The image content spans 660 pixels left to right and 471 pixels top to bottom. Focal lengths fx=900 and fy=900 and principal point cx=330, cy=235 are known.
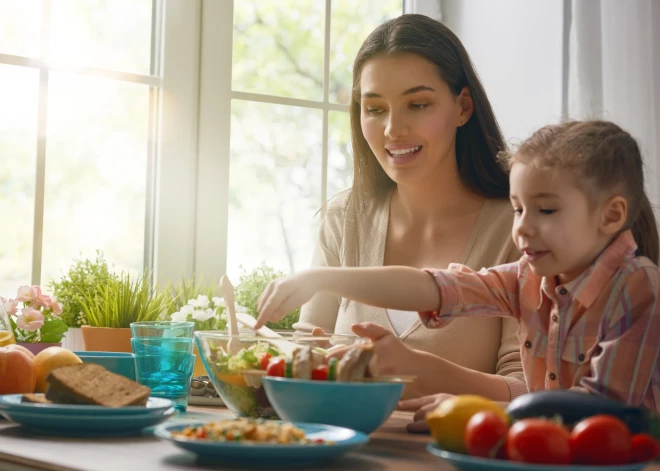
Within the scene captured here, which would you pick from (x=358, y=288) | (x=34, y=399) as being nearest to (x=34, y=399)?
(x=34, y=399)

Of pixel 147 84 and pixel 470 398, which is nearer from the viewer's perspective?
pixel 470 398

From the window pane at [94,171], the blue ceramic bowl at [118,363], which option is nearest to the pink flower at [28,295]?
the window pane at [94,171]

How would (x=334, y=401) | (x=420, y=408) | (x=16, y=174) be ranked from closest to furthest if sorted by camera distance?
(x=334, y=401)
(x=420, y=408)
(x=16, y=174)

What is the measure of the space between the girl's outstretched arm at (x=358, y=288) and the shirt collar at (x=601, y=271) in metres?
0.24

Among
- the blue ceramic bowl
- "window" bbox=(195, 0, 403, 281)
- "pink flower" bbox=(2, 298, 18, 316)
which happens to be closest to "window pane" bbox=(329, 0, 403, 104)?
"window" bbox=(195, 0, 403, 281)

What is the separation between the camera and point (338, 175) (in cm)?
291

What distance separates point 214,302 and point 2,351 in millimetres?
848

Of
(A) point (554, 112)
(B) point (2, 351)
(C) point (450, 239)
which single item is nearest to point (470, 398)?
(B) point (2, 351)

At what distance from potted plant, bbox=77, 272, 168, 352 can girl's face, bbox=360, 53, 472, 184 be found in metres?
0.66

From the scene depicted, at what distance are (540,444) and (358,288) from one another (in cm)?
66

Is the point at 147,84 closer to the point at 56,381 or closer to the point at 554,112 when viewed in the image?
the point at 554,112

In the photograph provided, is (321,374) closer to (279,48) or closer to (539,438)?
(539,438)

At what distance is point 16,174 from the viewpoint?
239cm

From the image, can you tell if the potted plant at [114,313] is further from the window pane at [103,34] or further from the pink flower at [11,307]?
the window pane at [103,34]
